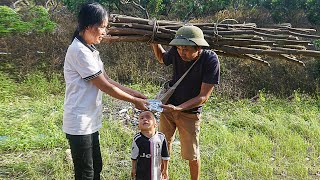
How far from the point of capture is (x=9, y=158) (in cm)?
346

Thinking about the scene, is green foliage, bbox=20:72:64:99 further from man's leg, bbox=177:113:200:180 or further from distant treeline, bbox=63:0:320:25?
man's leg, bbox=177:113:200:180

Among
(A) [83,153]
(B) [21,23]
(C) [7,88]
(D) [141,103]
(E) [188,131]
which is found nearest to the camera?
(A) [83,153]

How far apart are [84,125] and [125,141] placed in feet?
6.16

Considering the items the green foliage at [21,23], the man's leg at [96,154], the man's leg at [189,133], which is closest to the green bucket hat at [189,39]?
the man's leg at [189,133]

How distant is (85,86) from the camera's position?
210 centimetres

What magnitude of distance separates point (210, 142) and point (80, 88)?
2.31 m

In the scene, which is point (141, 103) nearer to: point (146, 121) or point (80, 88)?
point (146, 121)

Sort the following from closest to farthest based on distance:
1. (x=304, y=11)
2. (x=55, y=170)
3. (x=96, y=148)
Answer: (x=96, y=148) → (x=55, y=170) → (x=304, y=11)

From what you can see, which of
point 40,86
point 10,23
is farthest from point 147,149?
point 10,23

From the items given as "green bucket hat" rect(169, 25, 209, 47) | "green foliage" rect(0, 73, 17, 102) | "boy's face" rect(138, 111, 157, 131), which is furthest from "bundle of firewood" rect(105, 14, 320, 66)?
"green foliage" rect(0, 73, 17, 102)

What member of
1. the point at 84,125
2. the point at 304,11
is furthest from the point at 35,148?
the point at 304,11

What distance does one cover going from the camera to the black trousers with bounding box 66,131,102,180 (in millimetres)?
2141

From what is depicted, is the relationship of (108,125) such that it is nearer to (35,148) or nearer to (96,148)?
(35,148)

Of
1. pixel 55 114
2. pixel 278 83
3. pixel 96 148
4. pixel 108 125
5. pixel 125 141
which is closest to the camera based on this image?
pixel 96 148
